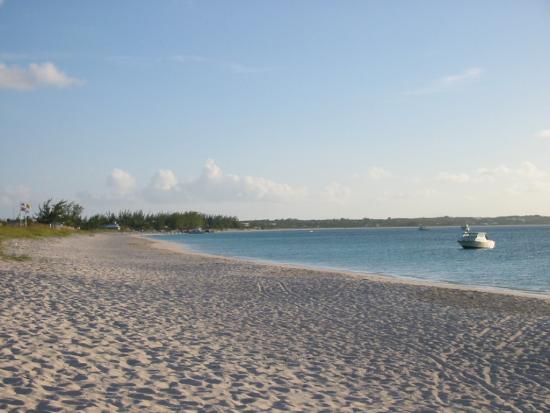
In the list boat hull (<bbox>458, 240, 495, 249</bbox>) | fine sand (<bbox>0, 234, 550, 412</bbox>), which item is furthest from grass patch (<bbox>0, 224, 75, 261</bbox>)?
boat hull (<bbox>458, 240, 495, 249</bbox>)

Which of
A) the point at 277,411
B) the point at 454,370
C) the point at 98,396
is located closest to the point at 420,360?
the point at 454,370

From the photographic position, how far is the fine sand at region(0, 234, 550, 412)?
763 cm

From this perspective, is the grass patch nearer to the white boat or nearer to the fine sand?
the fine sand

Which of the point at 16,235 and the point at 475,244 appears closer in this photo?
the point at 16,235

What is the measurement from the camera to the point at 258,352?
10.6 m

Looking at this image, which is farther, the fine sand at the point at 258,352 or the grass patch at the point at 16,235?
the grass patch at the point at 16,235

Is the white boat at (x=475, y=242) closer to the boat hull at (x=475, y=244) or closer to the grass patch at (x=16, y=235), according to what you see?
the boat hull at (x=475, y=244)

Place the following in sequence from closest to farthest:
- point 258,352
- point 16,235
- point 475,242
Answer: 1. point 258,352
2. point 16,235
3. point 475,242

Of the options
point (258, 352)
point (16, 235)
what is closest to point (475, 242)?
point (16, 235)

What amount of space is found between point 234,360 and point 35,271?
14.2 metres

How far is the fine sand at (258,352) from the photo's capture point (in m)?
7.63

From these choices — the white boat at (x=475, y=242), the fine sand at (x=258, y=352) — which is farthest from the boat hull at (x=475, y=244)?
the fine sand at (x=258, y=352)

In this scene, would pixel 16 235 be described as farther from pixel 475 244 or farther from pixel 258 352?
pixel 258 352

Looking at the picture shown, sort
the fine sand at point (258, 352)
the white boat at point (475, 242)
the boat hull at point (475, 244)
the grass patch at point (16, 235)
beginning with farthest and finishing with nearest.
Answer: the white boat at point (475, 242)
the boat hull at point (475, 244)
the grass patch at point (16, 235)
the fine sand at point (258, 352)
